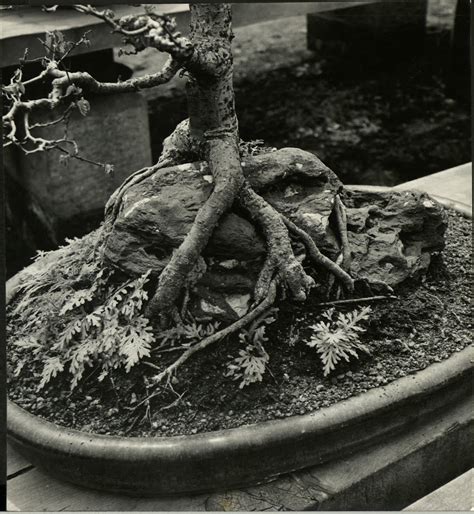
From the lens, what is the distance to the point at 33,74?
5242mm

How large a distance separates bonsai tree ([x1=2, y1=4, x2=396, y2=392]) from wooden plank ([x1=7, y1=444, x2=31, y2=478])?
29 cm

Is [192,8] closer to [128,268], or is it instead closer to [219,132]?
[219,132]

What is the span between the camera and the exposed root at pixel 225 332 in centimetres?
279

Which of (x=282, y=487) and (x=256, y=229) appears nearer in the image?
(x=282, y=487)

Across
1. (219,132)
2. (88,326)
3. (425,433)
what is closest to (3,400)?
(88,326)

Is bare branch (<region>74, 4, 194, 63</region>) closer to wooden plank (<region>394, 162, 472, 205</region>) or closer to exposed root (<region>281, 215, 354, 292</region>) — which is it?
exposed root (<region>281, 215, 354, 292</region>)

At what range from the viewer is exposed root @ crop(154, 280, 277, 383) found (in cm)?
279

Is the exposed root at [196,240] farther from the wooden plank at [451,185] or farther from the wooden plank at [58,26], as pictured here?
the wooden plank at [58,26]

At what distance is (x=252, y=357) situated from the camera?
2812 mm

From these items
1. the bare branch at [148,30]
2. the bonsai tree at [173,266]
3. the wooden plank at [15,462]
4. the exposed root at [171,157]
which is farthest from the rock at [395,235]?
the wooden plank at [15,462]

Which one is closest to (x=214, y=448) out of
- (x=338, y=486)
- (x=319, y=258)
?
(x=338, y=486)

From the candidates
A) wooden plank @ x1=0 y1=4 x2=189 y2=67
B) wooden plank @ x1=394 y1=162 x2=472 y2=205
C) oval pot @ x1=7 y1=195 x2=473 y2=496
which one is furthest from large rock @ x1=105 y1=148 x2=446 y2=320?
wooden plank @ x1=0 y1=4 x2=189 y2=67

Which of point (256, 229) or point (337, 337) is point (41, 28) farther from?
point (337, 337)

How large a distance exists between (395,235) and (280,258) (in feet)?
2.06
